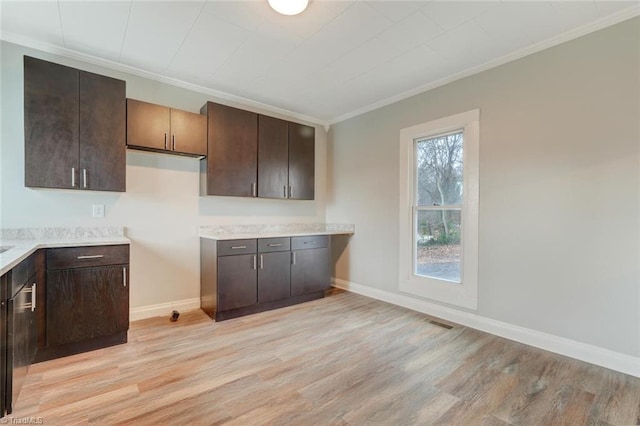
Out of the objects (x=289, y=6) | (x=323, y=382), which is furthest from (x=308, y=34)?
(x=323, y=382)

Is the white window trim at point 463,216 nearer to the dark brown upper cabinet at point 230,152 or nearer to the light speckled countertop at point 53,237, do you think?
the dark brown upper cabinet at point 230,152

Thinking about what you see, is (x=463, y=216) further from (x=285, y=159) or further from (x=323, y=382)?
(x=285, y=159)

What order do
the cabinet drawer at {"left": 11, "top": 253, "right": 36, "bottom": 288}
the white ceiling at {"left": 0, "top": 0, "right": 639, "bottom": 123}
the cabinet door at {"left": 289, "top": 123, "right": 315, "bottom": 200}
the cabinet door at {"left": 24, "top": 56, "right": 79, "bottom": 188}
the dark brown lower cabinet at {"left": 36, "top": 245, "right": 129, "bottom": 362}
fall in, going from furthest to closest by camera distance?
the cabinet door at {"left": 289, "top": 123, "right": 315, "bottom": 200}, the cabinet door at {"left": 24, "top": 56, "right": 79, "bottom": 188}, the dark brown lower cabinet at {"left": 36, "top": 245, "right": 129, "bottom": 362}, the white ceiling at {"left": 0, "top": 0, "right": 639, "bottom": 123}, the cabinet drawer at {"left": 11, "top": 253, "right": 36, "bottom": 288}

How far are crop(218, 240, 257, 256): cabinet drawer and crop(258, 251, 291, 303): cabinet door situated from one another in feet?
0.51

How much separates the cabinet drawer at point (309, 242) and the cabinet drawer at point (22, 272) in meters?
2.33

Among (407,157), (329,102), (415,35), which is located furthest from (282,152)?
(415,35)

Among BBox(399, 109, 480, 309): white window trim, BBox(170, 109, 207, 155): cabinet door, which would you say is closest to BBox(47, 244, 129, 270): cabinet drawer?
BBox(170, 109, 207, 155): cabinet door

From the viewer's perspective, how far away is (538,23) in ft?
7.59

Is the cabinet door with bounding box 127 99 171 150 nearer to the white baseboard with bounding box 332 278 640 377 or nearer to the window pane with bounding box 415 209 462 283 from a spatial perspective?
the window pane with bounding box 415 209 462 283

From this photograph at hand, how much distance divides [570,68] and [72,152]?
425 centimetres

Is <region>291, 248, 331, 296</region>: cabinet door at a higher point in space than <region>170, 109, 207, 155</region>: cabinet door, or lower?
lower

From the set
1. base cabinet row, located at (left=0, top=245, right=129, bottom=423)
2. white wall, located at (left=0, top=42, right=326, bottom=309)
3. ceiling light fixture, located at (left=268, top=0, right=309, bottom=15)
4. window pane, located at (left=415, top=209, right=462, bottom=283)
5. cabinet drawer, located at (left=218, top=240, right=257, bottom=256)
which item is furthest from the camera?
window pane, located at (left=415, top=209, right=462, bottom=283)

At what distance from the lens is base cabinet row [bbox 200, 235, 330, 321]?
316cm

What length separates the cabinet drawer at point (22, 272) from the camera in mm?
1683
